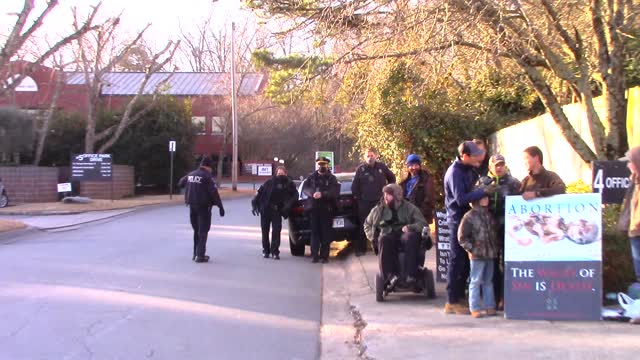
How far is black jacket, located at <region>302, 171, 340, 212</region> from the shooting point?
11.6m

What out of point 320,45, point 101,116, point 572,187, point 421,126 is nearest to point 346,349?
point 572,187

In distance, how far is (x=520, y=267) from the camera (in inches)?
277

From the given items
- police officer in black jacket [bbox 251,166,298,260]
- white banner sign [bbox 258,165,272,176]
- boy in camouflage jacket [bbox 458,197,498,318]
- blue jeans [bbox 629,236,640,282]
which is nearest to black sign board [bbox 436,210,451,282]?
boy in camouflage jacket [bbox 458,197,498,318]

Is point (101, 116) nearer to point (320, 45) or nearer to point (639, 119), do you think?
point (320, 45)

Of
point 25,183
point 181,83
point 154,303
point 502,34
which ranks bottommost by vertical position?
point 154,303

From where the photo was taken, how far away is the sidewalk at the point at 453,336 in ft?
19.0

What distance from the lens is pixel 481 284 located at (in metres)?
7.21

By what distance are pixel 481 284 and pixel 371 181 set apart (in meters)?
4.59

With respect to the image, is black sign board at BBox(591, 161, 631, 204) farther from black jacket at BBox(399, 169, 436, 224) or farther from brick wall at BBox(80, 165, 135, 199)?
brick wall at BBox(80, 165, 135, 199)

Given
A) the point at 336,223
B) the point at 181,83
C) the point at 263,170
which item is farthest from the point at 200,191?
the point at 181,83

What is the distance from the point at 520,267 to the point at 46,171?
27.3 metres

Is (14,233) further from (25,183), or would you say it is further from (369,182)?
(25,183)

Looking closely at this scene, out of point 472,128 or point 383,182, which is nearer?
point 383,182

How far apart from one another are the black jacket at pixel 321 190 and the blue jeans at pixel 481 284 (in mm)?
4777
